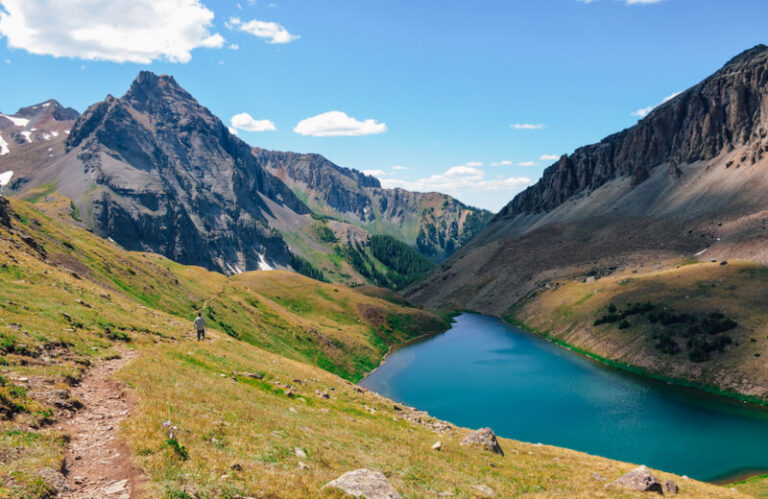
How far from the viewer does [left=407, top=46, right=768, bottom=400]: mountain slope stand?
2958 inches

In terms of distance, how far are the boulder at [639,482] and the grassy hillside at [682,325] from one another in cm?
5182

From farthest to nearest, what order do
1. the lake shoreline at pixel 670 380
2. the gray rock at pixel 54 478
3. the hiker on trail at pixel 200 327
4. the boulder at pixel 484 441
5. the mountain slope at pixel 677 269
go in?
the mountain slope at pixel 677 269 < the lake shoreline at pixel 670 380 < the hiker on trail at pixel 200 327 < the boulder at pixel 484 441 < the gray rock at pixel 54 478

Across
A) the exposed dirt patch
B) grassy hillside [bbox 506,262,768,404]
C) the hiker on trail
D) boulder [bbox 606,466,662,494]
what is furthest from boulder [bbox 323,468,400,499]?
grassy hillside [bbox 506,262,768,404]

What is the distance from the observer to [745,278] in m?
89.9

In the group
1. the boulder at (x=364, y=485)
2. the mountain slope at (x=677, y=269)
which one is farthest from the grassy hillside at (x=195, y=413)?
the mountain slope at (x=677, y=269)

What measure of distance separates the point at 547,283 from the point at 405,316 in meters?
56.0

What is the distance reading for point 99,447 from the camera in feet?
48.4

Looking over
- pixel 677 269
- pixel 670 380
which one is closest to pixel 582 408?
pixel 670 380

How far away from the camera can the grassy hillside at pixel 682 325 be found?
68.0m

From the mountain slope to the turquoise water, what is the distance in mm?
8445

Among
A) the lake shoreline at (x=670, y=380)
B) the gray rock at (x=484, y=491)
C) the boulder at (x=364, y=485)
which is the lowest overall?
the lake shoreline at (x=670, y=380)

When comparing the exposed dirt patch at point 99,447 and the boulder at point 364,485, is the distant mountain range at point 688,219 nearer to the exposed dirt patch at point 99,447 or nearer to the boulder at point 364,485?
the boulder at point 364,485

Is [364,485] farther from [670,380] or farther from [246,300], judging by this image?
[670,380]

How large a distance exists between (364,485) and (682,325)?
88.6 metres
